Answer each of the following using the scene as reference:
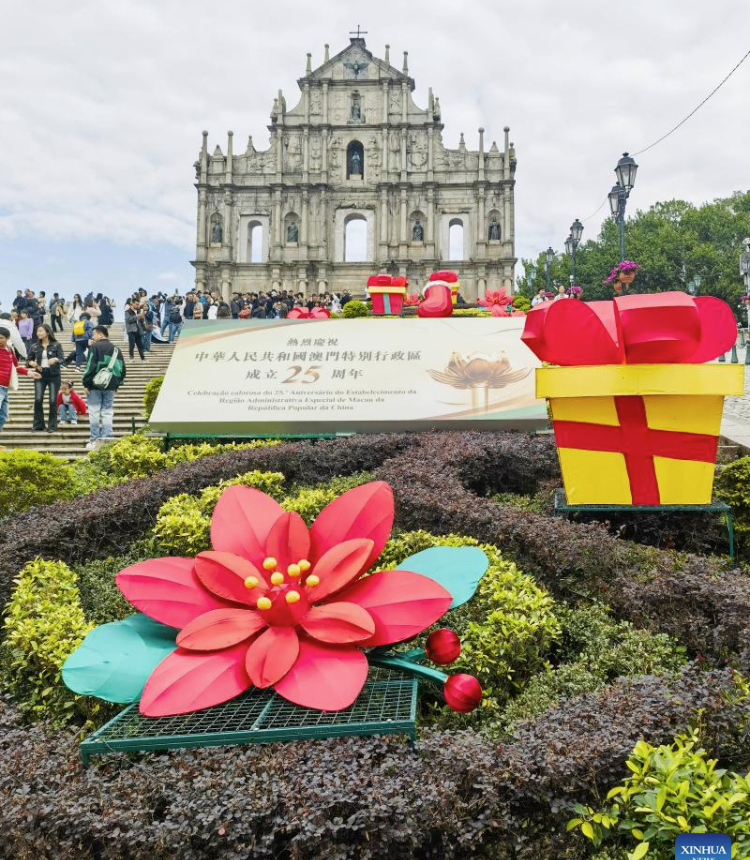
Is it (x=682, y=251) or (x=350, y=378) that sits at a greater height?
(x=682, y=251)

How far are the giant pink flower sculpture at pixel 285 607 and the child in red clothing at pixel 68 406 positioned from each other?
24.0 ft

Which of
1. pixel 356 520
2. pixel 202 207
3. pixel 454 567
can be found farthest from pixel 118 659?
pixel 202 207

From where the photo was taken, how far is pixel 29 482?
5426 mm

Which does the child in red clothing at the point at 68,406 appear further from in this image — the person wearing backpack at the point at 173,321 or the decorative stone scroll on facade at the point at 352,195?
the decorative stone scroll on facade at the point at 352,195

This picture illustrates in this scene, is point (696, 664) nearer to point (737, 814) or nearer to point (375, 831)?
point (737, 814)

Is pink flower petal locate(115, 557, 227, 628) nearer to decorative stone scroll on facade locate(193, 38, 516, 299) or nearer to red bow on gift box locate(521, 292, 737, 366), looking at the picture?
red bow on gift box locate(521, 292, 737, 366)

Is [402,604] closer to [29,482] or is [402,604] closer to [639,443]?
[639,443]

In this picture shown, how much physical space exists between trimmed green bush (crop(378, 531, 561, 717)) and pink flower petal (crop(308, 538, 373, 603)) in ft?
2.00

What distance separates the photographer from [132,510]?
4.74m

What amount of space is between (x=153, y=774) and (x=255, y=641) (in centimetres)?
50

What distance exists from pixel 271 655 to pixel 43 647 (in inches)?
46.1

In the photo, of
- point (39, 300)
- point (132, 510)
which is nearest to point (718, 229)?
point (39, 300)

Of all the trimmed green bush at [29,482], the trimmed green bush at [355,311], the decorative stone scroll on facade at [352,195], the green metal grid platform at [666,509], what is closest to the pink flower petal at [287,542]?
the green metal grid platform at [666,509]

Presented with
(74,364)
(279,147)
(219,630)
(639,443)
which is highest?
(279,147)
